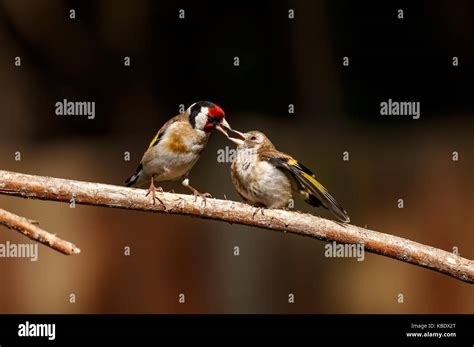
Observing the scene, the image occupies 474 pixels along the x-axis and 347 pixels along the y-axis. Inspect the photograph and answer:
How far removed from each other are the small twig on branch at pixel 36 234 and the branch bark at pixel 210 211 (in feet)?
1.52

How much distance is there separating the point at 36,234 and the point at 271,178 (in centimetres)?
188

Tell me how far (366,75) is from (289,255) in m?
2.35

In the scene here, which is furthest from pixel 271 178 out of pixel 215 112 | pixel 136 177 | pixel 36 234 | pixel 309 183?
pixel 36 234

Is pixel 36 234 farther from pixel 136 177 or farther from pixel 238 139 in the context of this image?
pixel 238 139

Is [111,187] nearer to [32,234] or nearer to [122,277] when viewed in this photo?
[32,234]

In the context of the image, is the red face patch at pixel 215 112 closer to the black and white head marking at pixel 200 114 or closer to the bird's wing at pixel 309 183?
the black and white head marking at pixel 200 114

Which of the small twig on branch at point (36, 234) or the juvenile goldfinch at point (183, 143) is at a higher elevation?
the juvenile goldfinch at point (183, 143)

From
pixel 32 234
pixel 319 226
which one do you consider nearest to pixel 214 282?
pixel 319 226

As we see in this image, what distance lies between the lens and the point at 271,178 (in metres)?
5.49

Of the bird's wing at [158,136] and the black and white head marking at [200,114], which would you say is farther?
the bird's wing at [158,136]

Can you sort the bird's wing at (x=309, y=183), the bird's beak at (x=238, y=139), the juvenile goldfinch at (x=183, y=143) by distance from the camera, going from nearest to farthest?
the bird's wing at (x=309, y=183), the juvenile goldfinch at (x=183, y=143), the bird's beak at (x=238, y=139)

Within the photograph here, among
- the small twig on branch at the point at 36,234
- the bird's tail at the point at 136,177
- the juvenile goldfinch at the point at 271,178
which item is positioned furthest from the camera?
the bird's tail at the point at 136,177

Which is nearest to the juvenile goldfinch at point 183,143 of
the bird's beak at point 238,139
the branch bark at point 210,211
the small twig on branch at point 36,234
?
the bird's beak at point 238,139

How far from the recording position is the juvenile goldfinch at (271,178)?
17.8ft
